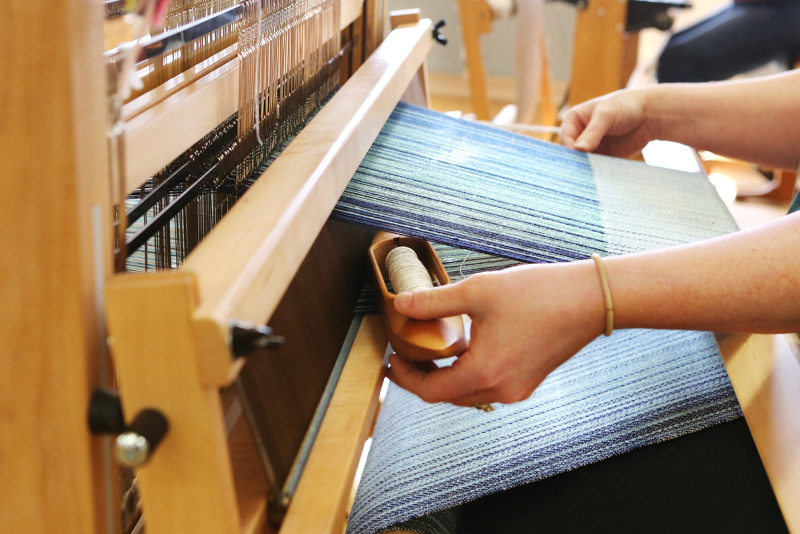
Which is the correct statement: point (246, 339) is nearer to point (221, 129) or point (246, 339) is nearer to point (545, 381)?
point (221, 129)

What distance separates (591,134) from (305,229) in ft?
2.64

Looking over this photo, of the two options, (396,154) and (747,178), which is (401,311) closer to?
(396,154)

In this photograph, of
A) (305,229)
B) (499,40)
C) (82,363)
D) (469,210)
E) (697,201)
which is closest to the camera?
(82,363)

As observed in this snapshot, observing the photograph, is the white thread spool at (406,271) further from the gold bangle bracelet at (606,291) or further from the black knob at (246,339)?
the black knob at (246,339)

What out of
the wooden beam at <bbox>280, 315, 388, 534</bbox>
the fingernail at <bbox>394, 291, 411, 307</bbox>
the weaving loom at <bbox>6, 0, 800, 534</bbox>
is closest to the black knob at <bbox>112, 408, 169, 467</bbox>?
the weaving loom at <bbox>6, 0, 800, 534</bbox>

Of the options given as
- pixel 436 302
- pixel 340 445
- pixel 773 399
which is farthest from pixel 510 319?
pixel 773 399

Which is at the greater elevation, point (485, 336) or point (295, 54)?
point (295, 54)

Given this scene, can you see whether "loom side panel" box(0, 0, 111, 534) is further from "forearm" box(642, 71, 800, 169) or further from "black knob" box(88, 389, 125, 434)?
"forearm" box(642, 71, 800, 169)

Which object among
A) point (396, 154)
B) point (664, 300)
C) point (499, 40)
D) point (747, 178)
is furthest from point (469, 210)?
point (499, 40)

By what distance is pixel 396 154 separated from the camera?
0.96 m

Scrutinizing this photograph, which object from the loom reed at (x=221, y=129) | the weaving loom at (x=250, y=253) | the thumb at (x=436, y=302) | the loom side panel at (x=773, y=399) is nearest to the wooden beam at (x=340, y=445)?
the weaving loom at (x=250, y=253)

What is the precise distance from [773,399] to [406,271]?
1.36 feet

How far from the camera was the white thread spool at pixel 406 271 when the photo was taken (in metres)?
0.77

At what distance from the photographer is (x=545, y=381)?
94 centimetres
